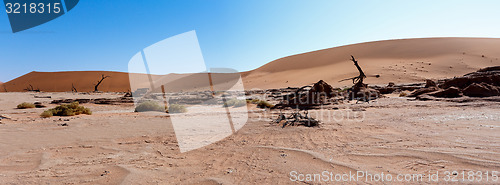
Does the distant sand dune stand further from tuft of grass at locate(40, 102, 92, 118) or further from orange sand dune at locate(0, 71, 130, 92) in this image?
orange sand dune at locate(0, 71, 130, 92)

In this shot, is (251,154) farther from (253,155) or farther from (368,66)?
(368,66)

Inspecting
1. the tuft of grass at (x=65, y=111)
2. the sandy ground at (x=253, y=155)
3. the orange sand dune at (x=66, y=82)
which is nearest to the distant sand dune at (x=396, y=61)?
the sandy ground at (x=253, y=155)

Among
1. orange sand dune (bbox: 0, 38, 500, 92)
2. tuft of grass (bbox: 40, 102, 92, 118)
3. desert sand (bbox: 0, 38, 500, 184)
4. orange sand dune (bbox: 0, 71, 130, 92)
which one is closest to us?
desert sand (bbox: 0, 38, 500, 184)

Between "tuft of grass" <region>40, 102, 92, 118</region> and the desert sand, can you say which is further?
"tuft of grass" <region>40, 102, 92, 118</region>

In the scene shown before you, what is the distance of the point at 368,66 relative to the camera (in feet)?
132

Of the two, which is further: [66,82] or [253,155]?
[66,82]

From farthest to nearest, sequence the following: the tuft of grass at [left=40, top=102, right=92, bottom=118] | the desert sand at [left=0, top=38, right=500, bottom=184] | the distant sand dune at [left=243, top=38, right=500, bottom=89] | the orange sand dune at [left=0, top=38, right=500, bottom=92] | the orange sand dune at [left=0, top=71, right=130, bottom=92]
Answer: the orange sand dune at [left=0, top=71, right=130, bottom=92] → the orange sand dune at [left=0, top=38, right=500, bottom=92] → the distant sand dune at [left=243, top=38, right=500, bottom=89] → the tuft of grass at [left=40, top=102, right=92, bottom=118] → the desert sand at [left=0, top=38, right=500, bottom=184]

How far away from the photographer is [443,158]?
2.59m

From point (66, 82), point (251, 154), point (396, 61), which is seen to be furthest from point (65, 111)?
point (66, 82)

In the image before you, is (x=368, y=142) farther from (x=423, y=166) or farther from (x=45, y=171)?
(x=45, y=171)

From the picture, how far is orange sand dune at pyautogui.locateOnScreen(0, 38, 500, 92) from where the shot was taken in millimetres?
33031

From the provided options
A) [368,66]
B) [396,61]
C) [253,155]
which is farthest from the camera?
[396,61]

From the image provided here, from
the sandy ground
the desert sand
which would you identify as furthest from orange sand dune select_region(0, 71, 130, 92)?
the sandy ground

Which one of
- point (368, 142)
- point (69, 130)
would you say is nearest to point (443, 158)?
point (368, 142)
